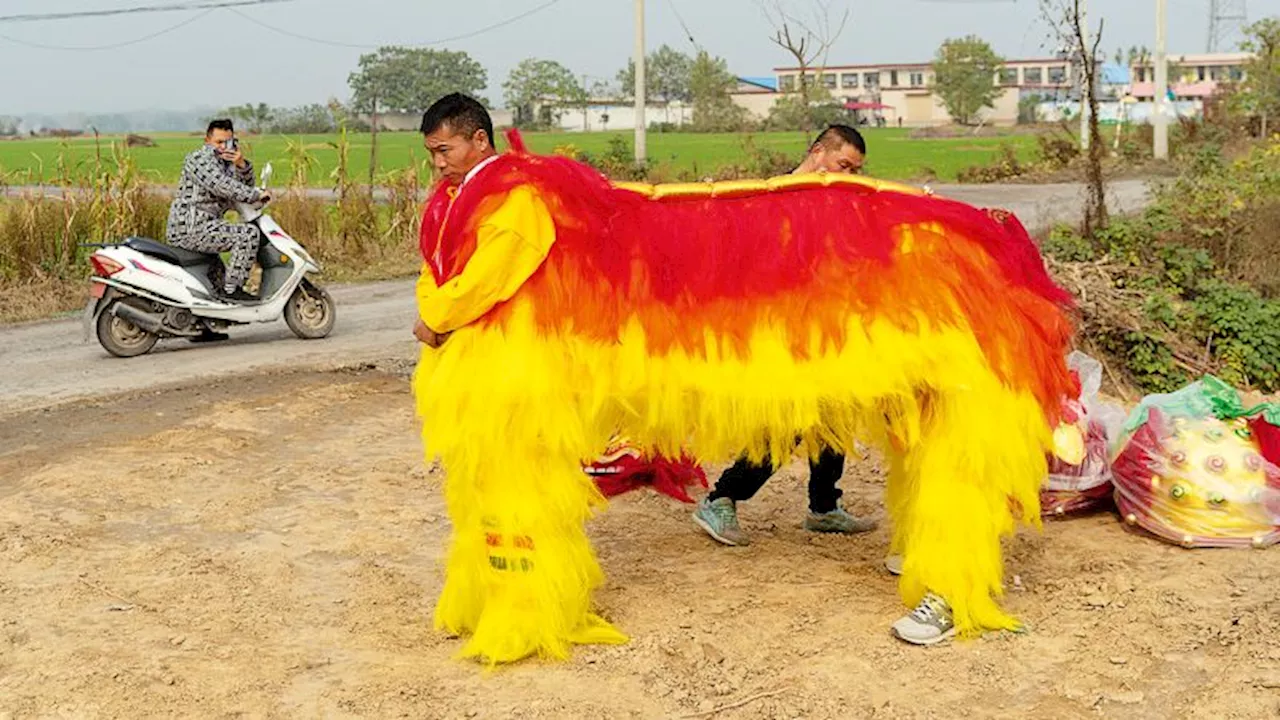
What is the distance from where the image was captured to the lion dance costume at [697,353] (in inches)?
152

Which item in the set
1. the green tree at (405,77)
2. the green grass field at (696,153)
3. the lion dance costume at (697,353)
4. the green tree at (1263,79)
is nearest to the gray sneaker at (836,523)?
the lion dance costume at (697,353)

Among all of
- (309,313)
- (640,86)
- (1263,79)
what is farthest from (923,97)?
(309,313)

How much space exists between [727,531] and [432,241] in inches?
67.7

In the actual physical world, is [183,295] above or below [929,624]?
above

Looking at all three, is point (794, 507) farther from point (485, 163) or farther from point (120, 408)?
point (120, 408)

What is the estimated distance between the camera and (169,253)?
9320 millimetres

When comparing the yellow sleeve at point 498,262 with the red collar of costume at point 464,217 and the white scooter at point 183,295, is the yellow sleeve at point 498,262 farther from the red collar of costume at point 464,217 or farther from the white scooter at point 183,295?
the white scooter at point 183,295

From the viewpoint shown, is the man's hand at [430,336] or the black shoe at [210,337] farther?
the black shoe at [210,337]

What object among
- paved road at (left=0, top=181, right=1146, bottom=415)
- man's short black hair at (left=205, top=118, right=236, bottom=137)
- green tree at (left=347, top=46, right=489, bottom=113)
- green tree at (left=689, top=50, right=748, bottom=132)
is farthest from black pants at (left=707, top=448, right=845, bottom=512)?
green tree at (left=347, top=46, right=489, bottom=113)

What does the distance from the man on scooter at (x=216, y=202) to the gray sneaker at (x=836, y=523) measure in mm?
5422

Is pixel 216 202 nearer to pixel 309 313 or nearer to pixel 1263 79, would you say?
pixel 309 313

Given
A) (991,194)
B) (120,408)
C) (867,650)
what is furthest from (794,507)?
(991,194)

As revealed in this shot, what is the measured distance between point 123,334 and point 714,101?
47527mm

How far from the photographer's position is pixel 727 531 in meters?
5.13
